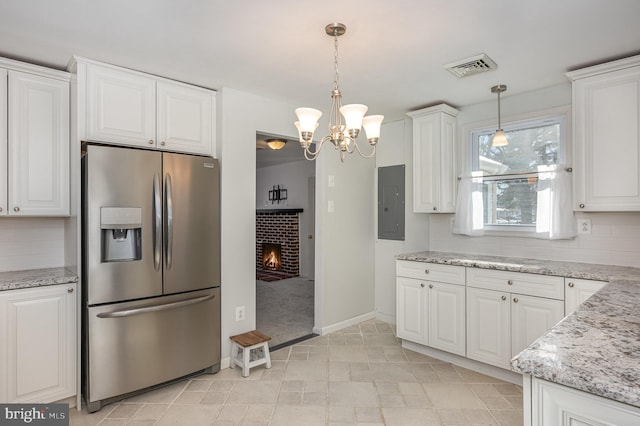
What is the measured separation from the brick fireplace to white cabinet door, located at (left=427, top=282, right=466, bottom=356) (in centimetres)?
447

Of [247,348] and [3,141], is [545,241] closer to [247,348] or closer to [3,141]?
[247,348]

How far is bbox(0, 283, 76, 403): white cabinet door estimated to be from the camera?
2.17 meters

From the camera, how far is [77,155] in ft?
8.03

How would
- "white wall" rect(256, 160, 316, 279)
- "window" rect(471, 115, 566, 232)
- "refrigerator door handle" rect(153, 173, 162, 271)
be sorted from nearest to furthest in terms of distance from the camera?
"refrigerator door handle" rect(153, 173, 162, 271), "window" rect(471, 115, 566, 232), "white wall" rect(256, 160, 316, 279)

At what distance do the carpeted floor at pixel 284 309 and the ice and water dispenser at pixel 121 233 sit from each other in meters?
1.65

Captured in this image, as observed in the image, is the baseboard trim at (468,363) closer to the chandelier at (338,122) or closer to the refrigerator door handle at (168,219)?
the chandelier at (338,122)

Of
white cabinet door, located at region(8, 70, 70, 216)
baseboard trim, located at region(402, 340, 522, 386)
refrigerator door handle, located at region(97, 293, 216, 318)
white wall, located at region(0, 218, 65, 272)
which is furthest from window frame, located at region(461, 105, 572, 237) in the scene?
white wall, located at region(0, 218, 65, 272)

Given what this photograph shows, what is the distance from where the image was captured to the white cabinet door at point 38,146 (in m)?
2.40

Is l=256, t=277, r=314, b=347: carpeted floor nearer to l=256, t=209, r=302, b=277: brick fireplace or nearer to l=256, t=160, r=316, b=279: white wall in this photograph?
l=256, t=160, r=316, b=279: white wall

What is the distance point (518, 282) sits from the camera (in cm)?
267

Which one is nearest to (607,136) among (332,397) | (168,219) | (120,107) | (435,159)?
(435,159)

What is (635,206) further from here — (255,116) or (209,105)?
(209,105)

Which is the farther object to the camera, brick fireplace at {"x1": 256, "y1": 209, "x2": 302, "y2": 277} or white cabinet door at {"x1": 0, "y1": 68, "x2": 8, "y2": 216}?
brick fireplace at {"x1": 256, "y1": 209, "x2": 302, "y2": 277}

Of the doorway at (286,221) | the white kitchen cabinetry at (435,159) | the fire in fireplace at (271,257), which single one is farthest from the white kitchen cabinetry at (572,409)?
the fire in fireplace at (271,257)
